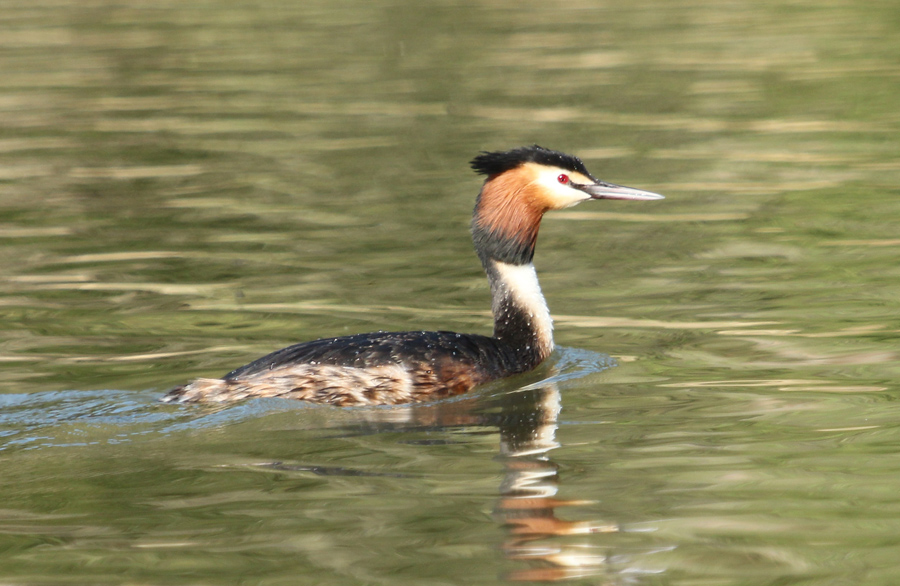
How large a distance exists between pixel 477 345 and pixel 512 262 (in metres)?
0.82

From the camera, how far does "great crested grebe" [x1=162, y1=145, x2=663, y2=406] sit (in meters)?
7.34

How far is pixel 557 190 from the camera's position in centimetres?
839

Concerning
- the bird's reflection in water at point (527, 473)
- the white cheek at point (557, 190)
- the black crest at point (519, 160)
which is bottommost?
the bird's reflection in water at point (527, 473)

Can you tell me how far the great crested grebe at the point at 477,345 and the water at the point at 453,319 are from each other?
0.15m

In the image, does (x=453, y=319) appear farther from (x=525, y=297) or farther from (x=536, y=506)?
(x=536, y=506)

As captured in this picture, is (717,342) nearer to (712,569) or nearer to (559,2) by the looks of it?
(712,569)

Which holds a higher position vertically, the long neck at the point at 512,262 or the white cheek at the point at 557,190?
the white cheek at the point at 557,190

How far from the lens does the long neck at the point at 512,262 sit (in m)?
8.34

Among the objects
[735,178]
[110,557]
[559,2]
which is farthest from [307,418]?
[559,2]

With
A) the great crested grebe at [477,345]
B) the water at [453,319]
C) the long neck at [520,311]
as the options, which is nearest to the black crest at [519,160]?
the great crested grebe at [477,345]

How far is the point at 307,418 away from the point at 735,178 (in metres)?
7.25

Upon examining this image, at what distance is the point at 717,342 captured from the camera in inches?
328

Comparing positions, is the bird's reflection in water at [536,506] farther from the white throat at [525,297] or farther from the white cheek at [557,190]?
the white cheek at [557,190]

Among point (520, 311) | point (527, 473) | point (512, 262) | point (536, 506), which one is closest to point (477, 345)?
point (520, 311)
